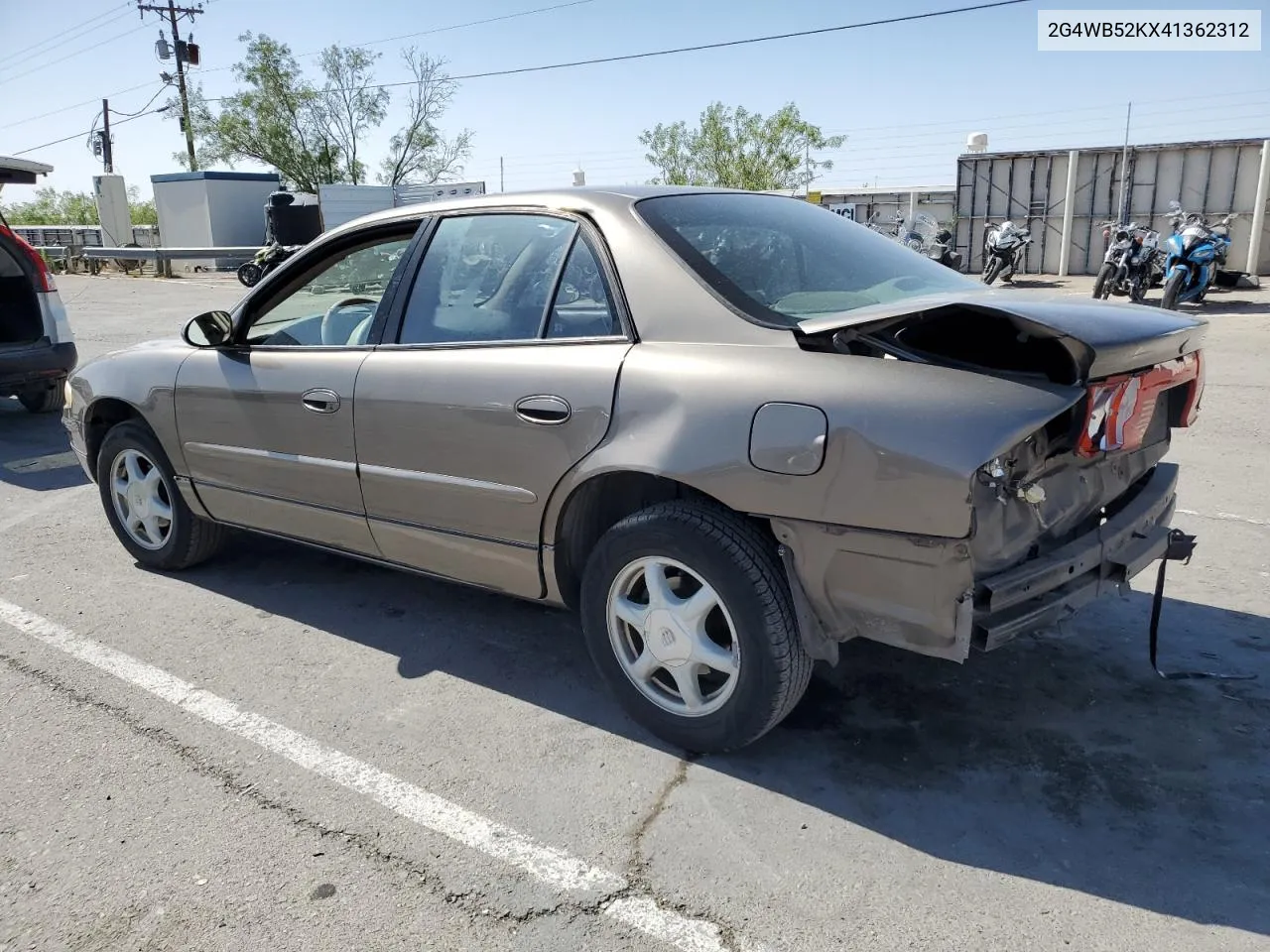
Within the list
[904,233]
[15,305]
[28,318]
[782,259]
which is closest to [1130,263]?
[904,233]

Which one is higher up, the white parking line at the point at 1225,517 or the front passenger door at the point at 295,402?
the front passenger door at the point at 295,402

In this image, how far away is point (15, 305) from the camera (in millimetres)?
8805

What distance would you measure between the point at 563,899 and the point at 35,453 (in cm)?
714

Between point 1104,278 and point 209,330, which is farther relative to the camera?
point 1104,278

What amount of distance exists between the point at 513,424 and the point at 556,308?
1.36 ft

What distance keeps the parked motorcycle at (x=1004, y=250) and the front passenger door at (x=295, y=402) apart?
1508 cm

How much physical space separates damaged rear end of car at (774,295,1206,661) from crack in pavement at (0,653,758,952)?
732mm

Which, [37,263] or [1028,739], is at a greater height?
[37,263]

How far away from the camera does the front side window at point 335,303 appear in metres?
3.76

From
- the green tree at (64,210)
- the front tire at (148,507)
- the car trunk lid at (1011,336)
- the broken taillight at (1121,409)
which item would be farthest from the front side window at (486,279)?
the green tree at (64,210)

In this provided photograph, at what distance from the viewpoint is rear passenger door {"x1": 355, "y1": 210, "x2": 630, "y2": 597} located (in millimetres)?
3016

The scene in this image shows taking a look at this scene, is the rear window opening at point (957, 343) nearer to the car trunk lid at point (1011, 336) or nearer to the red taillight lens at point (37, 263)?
the car trunk lid at point (1011, 336)

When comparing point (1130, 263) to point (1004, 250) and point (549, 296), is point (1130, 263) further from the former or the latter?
point (549, 296)

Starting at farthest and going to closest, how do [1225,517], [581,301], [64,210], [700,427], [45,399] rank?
[64,210], [45,399], [1225,517], [581,301], [700,427]
